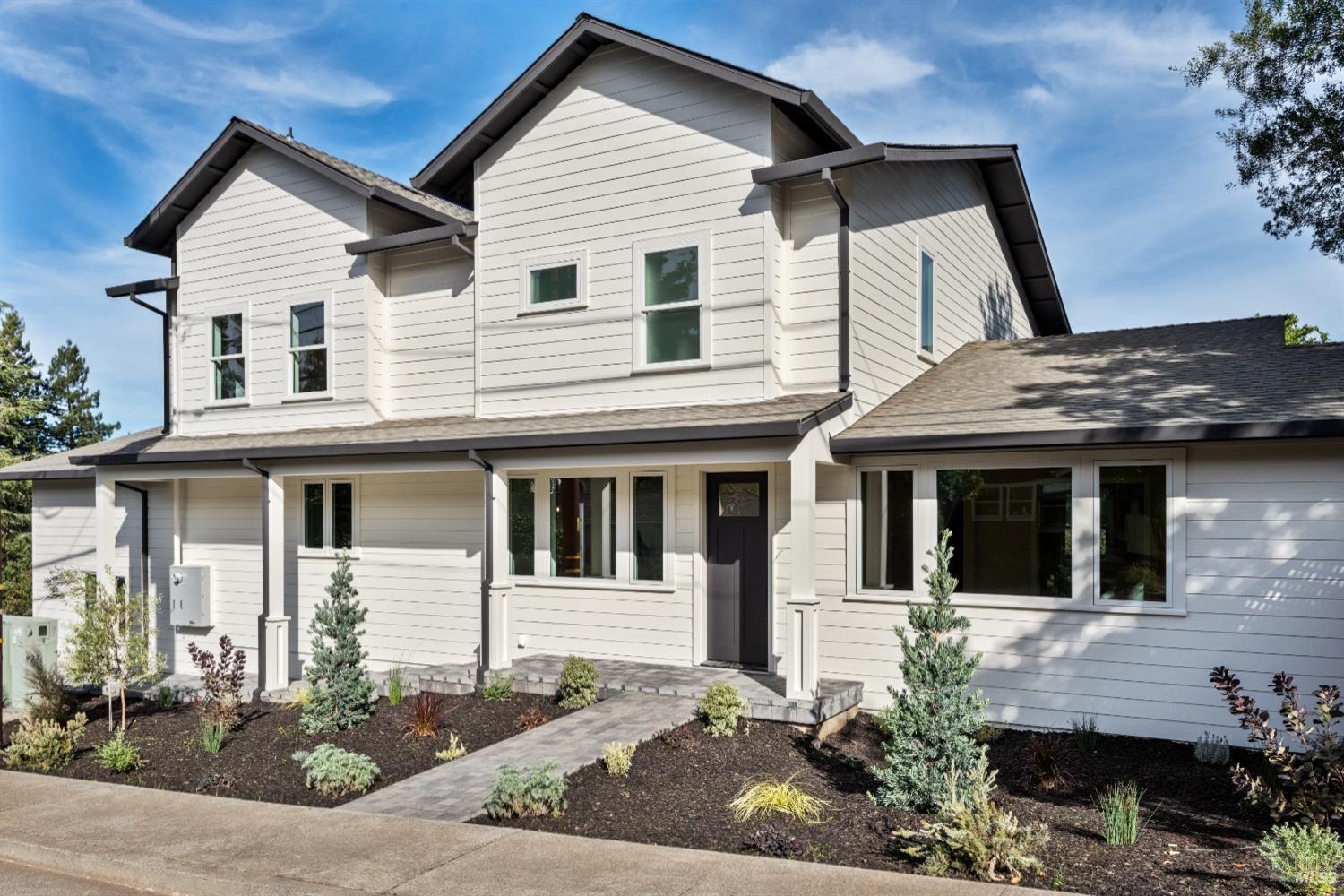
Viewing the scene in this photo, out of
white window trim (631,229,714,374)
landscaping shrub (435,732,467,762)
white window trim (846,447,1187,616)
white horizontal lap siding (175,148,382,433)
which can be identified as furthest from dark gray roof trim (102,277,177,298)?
white window trim (846,447,1187,616)

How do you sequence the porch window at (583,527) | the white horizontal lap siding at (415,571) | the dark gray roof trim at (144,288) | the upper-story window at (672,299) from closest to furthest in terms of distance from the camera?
the upper-story window at (672,299) → the porch window at (583,527) → the white horizontal lap siding at (415,571) → the dark gray roof trim at (144,288)

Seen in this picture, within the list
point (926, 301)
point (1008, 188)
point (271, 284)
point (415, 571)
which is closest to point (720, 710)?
point (415, 571)

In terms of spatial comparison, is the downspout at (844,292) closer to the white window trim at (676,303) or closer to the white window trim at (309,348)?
the white window trim at (676,303)

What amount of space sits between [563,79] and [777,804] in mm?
9156

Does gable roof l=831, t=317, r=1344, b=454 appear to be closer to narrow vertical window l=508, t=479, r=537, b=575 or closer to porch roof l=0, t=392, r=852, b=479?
porch roof l=0, t=392, r=852, b=479

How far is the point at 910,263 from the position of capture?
1244 cm

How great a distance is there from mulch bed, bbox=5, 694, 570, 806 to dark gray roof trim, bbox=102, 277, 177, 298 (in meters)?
6.95

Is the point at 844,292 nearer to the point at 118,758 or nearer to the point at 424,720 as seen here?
the point at 424,720

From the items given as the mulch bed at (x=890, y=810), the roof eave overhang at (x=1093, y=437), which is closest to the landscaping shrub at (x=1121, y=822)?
the mulch bed at (x=890, y=810)

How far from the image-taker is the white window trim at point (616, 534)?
1157 cm

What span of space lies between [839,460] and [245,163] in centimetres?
1048

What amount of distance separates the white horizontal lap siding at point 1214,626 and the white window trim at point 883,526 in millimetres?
819

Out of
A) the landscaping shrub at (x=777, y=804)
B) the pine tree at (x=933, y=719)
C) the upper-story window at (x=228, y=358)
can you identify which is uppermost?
the upper-story window at (x=228, y=358)

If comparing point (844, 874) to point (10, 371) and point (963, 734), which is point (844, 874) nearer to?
point (963, 734)
